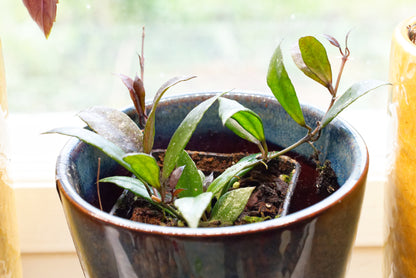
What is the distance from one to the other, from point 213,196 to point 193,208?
93mm

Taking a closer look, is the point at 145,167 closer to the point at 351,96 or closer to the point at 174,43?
the point at 351,96

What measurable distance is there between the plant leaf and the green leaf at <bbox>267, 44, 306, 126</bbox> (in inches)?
7.9

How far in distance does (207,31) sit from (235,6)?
6 centimetres

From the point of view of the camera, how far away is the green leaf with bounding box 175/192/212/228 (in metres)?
0.35

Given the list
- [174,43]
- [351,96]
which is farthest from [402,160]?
[174,43]

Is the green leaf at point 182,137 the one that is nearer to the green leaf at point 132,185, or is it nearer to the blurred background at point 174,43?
the green leaf at point 132,185

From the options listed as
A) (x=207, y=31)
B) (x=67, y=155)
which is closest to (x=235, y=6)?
(x=207, y=31)

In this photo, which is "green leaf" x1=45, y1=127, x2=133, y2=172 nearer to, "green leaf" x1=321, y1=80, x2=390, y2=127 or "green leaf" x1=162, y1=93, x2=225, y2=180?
"green leaf" x1=162, y1=93, x2=225, y2=180

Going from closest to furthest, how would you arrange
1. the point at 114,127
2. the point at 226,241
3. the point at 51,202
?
the point at 226,241 → the point at 114,127 → the point at 51,202

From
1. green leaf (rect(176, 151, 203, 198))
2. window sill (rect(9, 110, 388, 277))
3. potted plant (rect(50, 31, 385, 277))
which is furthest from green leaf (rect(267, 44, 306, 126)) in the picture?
window sill (rect(9, 110, 388, 277))

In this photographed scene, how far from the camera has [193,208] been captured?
36 cm

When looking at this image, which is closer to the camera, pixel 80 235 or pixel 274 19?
pixel 80 235

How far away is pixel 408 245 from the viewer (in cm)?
51

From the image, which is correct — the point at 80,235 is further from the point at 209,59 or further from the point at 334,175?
the point at 209,59
